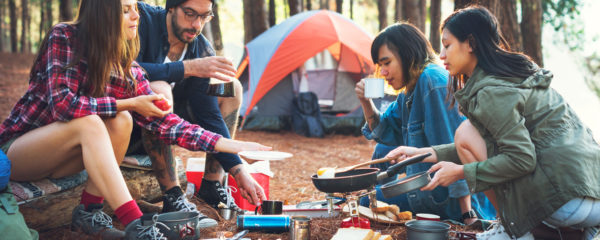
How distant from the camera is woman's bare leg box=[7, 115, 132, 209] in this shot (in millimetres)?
2303

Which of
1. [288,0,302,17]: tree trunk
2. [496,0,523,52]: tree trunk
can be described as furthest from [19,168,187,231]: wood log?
[288,0,302,17]: tree trunk

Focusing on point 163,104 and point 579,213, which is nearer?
point 579,213

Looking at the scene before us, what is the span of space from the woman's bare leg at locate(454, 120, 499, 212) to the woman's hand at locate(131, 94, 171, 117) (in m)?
1.46

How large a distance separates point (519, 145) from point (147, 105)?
5.61 ft

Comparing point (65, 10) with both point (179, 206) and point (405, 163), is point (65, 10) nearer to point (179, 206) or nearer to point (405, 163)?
point (179, 206)

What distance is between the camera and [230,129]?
361 centimetres

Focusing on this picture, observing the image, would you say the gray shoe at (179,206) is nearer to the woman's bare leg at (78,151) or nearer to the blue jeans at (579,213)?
the woman's bare leg at (78,151)

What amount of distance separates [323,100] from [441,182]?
254 inches

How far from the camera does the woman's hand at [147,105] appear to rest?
2.48 m

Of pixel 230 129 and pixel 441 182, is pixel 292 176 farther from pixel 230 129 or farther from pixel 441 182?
pixel 441 182

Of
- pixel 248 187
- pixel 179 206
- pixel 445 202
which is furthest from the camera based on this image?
pixel 248 187

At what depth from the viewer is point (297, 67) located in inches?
318

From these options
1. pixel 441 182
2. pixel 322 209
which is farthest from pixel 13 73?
→ pixel 441 182

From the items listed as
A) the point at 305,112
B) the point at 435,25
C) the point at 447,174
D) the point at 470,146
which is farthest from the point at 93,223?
the point at 435,25
